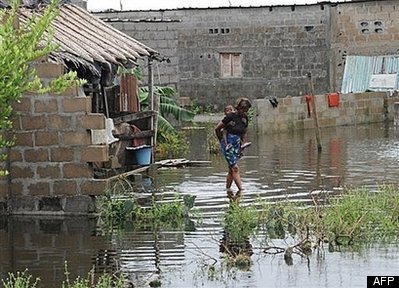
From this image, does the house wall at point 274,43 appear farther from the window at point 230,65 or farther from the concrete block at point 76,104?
the concrete block at point 76,104

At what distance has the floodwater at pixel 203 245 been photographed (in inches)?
439

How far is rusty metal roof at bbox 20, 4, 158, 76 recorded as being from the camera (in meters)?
16.7

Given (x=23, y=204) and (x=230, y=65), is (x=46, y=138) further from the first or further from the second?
(x=230, y=65)

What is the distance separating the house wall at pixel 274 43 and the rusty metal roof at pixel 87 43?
56.6 feet

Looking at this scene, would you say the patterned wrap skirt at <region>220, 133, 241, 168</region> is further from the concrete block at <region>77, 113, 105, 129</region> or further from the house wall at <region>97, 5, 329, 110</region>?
the house wall at <region>97, 5, 329, 110</region>

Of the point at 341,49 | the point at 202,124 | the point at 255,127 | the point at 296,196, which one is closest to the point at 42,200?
the point at 296,196

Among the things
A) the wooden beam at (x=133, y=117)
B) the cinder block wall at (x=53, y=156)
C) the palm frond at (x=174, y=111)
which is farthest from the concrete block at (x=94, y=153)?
the palm frond at (x=174, y=111)

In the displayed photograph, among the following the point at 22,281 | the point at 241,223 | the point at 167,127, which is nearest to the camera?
the point at 22,281

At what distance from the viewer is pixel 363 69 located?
37.3 m

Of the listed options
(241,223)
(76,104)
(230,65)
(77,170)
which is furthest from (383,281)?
(230,65)

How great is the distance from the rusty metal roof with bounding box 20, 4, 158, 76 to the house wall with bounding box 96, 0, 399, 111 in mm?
17258

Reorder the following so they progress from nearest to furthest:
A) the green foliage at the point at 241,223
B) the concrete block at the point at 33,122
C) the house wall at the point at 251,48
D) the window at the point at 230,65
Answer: the green foliage at the point at 241,223 → the concrete block at the point at 33,122 → the house wall at the point at 251,48 → the window at the point at 230,65

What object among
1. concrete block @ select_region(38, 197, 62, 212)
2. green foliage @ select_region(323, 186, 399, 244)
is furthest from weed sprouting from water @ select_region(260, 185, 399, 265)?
concrete block @ select_region(38, 197, 62, 212)

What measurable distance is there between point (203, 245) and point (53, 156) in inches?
139
